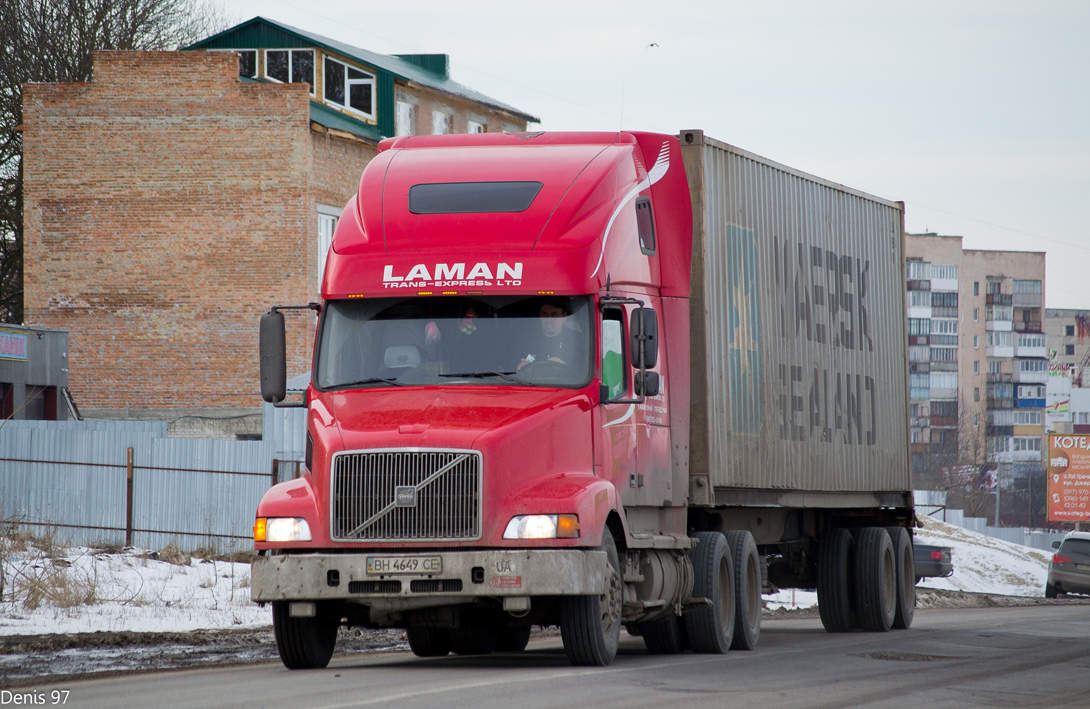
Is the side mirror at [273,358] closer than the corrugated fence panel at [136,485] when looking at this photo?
Yes

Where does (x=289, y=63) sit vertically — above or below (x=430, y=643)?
above

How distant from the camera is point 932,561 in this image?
3400 cm

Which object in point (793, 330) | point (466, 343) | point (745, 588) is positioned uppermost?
point (793, 330)

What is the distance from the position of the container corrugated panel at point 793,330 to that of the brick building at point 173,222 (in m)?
21.4

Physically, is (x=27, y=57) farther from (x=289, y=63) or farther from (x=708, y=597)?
(x=708, y=597)

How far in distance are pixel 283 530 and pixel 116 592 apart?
7.86m

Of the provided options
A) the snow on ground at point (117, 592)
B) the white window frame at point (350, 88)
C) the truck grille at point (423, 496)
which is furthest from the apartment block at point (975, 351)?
the truck grille at point (423, 496)

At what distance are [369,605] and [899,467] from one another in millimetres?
9945

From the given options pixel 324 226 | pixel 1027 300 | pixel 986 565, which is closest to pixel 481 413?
pixel 324 226

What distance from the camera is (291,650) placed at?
35.7ft

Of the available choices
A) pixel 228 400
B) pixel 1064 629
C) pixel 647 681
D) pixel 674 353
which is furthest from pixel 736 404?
pixel 228 400

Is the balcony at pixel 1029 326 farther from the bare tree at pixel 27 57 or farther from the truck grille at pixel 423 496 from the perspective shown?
the truck grille at pixel 423 496

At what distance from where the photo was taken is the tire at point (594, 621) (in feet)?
34.4

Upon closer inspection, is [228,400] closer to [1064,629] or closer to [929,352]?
[1064,629]
